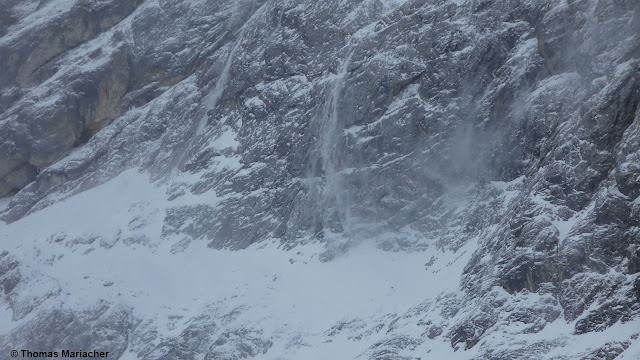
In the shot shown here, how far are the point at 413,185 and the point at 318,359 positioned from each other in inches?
420

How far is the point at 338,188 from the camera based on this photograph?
5209 cm

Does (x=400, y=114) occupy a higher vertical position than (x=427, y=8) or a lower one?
lower

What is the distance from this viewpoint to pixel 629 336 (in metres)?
35.4

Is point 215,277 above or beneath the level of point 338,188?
beneath

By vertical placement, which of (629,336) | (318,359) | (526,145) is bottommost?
(318,359)

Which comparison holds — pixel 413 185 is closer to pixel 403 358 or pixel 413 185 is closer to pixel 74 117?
pixel 403 358

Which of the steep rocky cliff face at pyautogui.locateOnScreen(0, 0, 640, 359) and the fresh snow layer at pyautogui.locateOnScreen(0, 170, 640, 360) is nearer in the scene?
the steep rocky cliff face at pyautogui.locateOnScreen(0, 0, 640, 359)

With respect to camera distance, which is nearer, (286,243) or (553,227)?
(553,227)

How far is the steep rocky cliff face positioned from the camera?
1594 inches

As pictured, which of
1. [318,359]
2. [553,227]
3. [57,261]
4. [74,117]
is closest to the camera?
[553,227]

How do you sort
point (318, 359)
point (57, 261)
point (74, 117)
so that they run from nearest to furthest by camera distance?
point (318, 359), point (57, 261), point (74, 117)

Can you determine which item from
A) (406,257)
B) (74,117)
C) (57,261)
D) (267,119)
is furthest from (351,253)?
(74,117)

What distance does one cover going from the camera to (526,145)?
1855 inches

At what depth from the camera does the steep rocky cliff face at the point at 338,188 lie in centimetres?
4050
